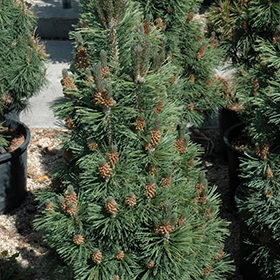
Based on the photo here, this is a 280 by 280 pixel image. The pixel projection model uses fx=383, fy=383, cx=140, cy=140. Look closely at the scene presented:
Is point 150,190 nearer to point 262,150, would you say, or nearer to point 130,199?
point 130,199

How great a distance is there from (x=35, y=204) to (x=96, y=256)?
2.46 metres

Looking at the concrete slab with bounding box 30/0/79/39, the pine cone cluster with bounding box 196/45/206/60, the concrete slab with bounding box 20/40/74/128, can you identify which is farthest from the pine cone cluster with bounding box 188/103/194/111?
the concrete slab with bounding box 30/0/79/39

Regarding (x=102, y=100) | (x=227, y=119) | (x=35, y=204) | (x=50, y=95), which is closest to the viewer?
(x=102, y=100)

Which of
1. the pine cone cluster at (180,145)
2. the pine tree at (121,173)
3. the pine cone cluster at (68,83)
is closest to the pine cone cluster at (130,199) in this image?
the pine tree at (121,173)

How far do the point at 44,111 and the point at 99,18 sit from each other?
4410mm

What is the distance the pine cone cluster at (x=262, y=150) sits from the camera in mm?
2580

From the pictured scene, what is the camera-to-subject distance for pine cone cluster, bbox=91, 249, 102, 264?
1977mm

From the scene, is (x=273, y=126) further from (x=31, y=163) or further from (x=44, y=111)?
(x=44, y=111)

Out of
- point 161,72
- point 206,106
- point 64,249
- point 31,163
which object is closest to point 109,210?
point 64,249

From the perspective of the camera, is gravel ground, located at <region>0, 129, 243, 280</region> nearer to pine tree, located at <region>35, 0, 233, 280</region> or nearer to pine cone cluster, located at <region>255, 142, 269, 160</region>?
pine tree, located at <region>35, 0, 233, 280</region>

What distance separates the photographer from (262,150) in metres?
2.60

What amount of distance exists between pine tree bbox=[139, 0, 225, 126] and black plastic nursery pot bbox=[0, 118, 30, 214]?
1.80 meters

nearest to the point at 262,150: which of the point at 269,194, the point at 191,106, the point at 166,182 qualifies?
the point at 269,194

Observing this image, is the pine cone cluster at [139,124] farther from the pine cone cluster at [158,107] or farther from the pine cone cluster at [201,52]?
the pine cone cluster at [201,52]
